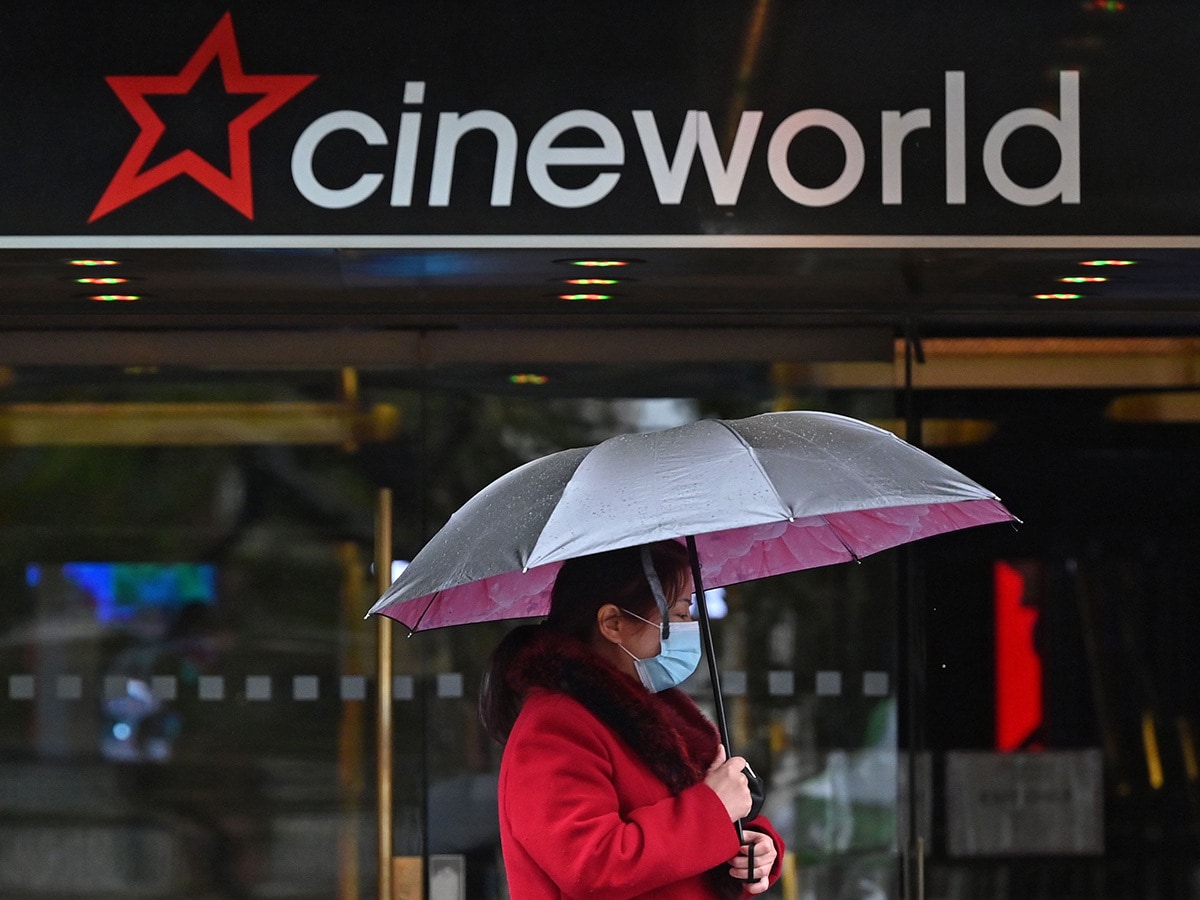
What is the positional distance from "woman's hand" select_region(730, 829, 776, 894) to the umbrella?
0.20m

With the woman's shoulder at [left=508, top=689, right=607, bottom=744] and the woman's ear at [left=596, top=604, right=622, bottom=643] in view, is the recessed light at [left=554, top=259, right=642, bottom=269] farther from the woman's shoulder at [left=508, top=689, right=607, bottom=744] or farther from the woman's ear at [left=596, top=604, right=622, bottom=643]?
the woman's shoulder at [left=508, top=689, right=607, bottom=744]

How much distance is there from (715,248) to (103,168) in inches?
79.2

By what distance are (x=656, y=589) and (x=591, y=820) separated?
1.55 ft

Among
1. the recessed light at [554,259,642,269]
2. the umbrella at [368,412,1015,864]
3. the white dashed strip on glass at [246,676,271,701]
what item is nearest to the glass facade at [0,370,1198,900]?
the white dashed strip on glass at [246,676,271,701]

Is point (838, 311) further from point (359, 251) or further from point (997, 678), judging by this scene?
point (359, 251)

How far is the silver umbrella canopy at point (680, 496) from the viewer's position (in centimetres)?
289

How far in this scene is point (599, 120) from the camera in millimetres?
5289

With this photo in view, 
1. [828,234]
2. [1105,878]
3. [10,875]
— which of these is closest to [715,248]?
[828,234]

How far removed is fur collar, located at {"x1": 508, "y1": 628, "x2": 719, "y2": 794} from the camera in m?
3.20

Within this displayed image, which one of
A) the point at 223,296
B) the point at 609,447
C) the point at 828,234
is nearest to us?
the point at 609,447

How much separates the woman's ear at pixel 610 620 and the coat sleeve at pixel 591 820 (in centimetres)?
17

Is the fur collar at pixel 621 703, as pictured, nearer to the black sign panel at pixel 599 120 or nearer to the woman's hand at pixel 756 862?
the woman's hand at pixel 756 862

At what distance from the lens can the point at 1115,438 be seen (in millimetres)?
6312

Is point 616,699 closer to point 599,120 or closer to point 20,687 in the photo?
point 599,120
